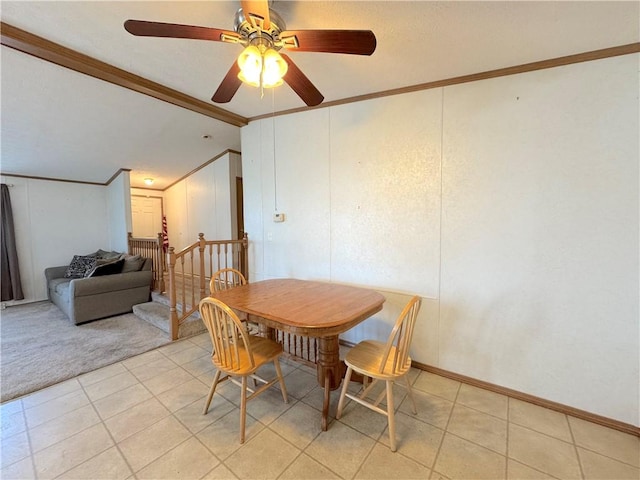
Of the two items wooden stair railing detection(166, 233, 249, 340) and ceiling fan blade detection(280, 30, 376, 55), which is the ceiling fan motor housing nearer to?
ceiling fan blade detection(280, 30, 376, 55)

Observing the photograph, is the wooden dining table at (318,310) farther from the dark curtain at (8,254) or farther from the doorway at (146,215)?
the doorway at (146,215)

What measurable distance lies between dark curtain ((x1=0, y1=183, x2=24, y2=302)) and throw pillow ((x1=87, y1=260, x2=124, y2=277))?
1965mm

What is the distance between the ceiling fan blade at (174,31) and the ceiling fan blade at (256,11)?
6.3 inches

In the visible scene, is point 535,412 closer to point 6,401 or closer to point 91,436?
point 91,436

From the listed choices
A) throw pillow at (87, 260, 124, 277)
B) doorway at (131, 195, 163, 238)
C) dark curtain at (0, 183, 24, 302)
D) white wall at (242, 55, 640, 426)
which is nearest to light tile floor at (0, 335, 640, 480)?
white wall at (242, 55, 640, 426)

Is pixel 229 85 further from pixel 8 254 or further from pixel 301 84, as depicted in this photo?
pixel 8 254

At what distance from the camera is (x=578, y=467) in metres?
1.48

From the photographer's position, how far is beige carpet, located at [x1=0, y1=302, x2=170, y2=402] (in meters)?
2.35

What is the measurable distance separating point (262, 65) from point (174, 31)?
43cm

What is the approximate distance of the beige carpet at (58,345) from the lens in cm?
235

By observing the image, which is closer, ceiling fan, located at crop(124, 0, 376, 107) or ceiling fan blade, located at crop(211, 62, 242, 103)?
ceiling fan, located at crop(124, 0, 376, 107)

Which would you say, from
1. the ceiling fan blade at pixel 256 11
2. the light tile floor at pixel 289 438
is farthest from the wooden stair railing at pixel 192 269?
the ceiling fan blade at pixel 256 11

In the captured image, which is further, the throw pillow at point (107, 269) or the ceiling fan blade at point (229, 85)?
the throw pillow at point (107, 269)

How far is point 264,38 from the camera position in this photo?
55.8 inches
